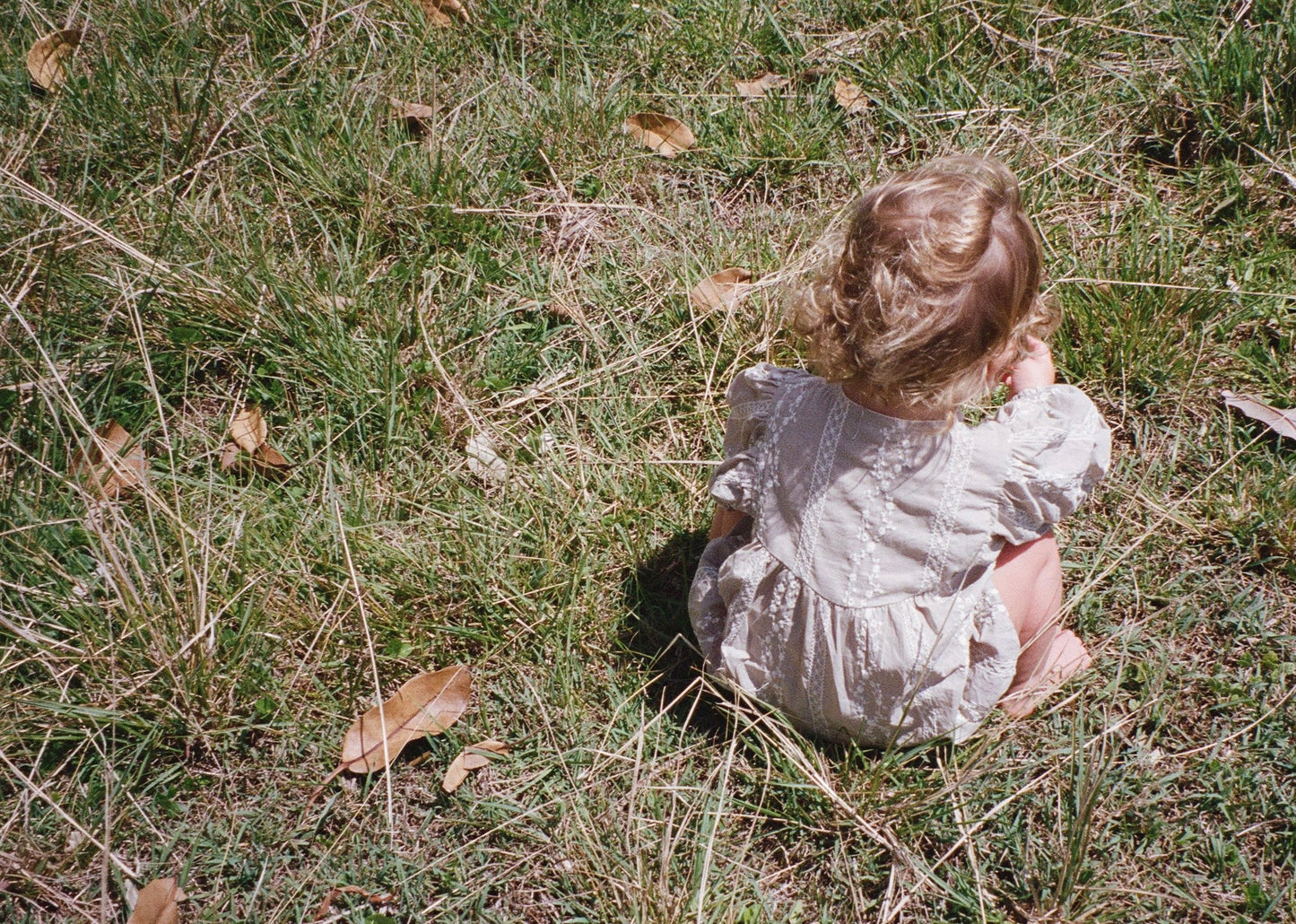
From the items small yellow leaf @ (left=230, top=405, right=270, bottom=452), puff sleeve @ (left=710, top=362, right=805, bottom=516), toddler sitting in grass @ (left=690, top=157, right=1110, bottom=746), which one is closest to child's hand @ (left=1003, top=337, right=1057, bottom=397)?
toddler sitting in grass @ (left=690, top=157, right=1110, bottom=746)

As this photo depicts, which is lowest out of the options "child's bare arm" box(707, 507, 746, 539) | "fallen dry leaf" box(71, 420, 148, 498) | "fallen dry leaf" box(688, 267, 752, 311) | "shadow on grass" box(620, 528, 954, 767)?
"shadow on grass" box(620, 528, 954, 767)

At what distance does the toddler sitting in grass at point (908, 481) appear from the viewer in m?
1.47

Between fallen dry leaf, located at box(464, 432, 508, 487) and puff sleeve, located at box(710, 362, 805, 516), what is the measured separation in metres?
0.59

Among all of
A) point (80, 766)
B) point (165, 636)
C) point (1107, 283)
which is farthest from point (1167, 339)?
point (80, 766)

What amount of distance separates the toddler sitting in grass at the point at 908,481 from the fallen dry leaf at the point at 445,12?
173 cm

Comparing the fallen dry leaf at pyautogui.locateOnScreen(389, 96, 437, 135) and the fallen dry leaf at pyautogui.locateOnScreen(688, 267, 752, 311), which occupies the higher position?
the fallen dry leaf at pyautogui.locateOnScreen(389, 96, 437, 135)

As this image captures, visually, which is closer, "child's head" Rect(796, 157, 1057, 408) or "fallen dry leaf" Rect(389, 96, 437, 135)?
"child's head" Rect(796, 157, 1057, 408)

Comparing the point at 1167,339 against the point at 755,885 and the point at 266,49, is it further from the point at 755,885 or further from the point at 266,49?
the point at 266,49

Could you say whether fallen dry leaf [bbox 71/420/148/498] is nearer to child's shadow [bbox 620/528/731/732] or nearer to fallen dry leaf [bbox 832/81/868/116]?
child's shadow [bbox 620/528/731/732]

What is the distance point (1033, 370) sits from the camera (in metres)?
1.84

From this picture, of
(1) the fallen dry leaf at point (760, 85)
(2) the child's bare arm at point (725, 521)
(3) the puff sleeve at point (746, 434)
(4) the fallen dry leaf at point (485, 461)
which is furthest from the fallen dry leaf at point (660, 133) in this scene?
(2) the child's bare arm at point (725, 521)

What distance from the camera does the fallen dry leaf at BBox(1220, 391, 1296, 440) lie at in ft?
6.98

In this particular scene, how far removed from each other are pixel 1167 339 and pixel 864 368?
1.11 meters

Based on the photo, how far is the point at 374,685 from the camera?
1.92 metres
